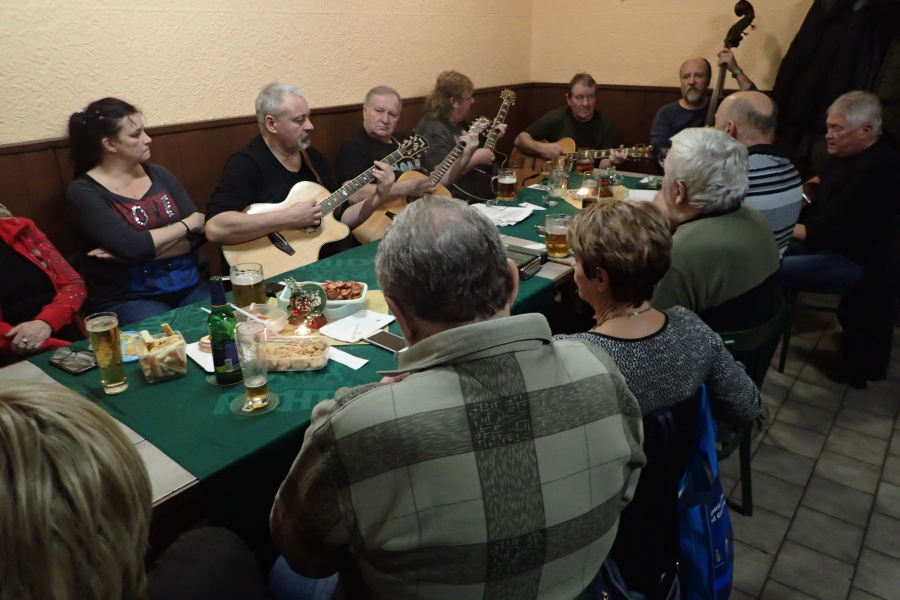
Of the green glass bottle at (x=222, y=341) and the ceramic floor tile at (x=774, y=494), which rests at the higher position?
the green glass bottle at (x=222, y=341)

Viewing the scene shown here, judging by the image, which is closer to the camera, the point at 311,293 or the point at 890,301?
the point at 311,293

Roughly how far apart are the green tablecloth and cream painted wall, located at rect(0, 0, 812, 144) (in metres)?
1.69

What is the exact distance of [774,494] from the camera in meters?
2.25

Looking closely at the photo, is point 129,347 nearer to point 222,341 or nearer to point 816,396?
point 222,341

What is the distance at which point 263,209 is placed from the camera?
106 inches

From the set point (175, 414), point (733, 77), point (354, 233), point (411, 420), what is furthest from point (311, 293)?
point (733, 77)

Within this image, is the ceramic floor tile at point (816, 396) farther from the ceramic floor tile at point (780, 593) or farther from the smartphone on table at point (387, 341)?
the smartphone on table at point (387, 341)

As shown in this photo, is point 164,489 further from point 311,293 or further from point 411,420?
point 311,293

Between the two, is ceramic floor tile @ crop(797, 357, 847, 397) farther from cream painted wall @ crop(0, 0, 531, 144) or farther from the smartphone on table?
cream painted wall @ crop(0, 0, 531, 144)

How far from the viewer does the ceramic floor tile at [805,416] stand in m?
2.65

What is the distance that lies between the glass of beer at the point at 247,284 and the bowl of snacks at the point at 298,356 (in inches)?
10.5

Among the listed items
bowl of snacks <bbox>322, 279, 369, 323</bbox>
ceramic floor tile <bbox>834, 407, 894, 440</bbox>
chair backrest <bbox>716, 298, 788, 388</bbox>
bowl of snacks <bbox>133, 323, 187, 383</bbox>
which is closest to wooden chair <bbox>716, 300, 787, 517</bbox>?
chair backrest <bbox>716, 298, 788, 388</bbox>

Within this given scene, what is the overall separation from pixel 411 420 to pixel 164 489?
58cm

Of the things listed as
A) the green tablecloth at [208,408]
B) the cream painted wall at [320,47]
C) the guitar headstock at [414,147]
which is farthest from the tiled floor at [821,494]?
the cream painted wall at [320,47]
